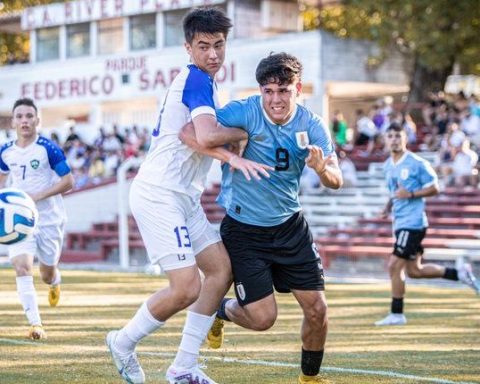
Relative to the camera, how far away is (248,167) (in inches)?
270

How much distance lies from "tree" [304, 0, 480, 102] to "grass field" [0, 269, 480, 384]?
14038 mm

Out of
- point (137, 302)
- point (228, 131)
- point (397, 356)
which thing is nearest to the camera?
point (228, 131)

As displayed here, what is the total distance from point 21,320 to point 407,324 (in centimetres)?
444

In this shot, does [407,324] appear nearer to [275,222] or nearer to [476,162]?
[275,222]

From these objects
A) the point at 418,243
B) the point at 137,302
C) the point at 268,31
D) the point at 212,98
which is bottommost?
the point at 137,302

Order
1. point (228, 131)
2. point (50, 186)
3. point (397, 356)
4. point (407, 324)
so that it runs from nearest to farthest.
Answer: point (228, 131)
point (397, 356)
point (50, 186)
point (407, 324)

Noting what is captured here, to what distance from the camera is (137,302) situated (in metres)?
14.7

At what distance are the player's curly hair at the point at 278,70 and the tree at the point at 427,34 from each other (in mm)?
22196

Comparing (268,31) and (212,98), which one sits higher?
(268,31)

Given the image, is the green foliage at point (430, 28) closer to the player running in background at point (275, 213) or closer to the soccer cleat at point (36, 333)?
the soccer cleat at point (36, 333)

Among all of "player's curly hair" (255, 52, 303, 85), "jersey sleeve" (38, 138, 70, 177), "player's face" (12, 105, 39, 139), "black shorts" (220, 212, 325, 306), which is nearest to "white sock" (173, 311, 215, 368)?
"black shorts" (220, 212, 325, 306)

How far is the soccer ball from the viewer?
8.29 metres

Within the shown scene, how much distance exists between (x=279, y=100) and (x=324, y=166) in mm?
564

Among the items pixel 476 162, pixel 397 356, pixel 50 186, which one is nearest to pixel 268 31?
pixel 476 162
